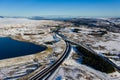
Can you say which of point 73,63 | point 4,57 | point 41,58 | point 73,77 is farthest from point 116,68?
point 4,57

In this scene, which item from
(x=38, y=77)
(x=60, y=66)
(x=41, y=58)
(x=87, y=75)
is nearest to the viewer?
(x=38, y=77)

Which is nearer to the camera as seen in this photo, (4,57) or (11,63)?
(11,63)

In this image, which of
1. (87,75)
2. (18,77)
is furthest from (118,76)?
(18,77)

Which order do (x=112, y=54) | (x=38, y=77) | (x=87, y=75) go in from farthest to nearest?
(x=112, y=54) < (x=87, y=75) < (x=38, y=77)

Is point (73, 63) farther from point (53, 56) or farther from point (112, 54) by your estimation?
point (112, 54)

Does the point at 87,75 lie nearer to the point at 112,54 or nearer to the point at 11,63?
the point at 11,63

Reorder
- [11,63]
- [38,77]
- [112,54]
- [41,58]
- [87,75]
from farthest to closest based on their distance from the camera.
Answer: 1. [112,54]
2. [41,58]
3. [11,63]
4. [87,75]
5. [38,77]

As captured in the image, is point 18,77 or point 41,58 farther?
point 41,58

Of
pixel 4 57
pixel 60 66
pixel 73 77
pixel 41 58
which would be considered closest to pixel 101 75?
pixel 73 77
